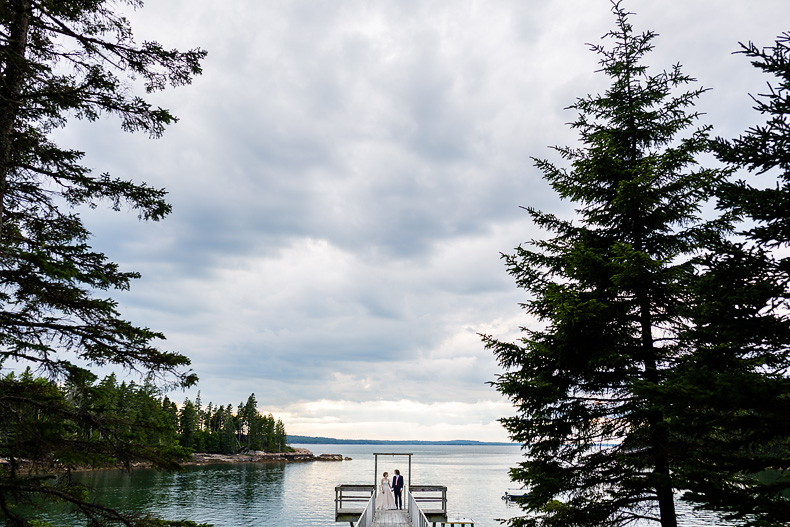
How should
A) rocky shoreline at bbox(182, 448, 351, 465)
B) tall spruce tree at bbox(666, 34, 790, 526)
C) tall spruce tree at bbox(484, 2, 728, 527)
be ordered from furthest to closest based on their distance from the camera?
rocky shoreline at bbox(182, 448, 351, 465), tall spruce tree at bbox(484, 2, 728, 527), tall spruce tree at bbox(666, 34, 790, 526)

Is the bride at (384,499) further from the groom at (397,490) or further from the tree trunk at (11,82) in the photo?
the tree trunk at (11,82)

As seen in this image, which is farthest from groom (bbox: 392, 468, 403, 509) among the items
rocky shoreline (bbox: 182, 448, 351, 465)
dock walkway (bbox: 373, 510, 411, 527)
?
rocky shoreline (bbox: 182, 448, 351, 465)

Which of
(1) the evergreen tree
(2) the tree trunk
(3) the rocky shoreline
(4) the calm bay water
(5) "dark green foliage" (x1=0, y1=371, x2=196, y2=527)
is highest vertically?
(2) the tree trunk

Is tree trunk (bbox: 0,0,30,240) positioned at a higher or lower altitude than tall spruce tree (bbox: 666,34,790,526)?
higher

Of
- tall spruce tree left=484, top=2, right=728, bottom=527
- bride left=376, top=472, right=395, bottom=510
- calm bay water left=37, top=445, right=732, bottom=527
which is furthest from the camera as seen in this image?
calm bay water left=37, top=445, right=732, bottom=527

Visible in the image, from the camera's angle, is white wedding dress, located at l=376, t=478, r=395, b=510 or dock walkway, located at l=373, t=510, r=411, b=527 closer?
dock walkway, located at l=373, t=510, r=411, b=527

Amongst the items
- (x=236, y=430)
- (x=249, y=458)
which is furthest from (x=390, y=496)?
(x=236, y=430)

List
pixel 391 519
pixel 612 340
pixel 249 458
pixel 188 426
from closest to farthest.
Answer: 1. pixel 612 340
2. pixel 391 519
3. pixel 188 426
4. pixel 249 458

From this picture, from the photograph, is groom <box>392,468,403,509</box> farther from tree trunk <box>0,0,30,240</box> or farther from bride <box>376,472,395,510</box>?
tree trunk <box>0,0,30,240</box>

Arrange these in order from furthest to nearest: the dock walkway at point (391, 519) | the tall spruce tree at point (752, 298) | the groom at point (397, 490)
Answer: the groom at point (397, 490) → the dock walkway at point (391, 519) → the tall spruce tree at point (752, 298)

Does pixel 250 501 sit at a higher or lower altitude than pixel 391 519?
lower

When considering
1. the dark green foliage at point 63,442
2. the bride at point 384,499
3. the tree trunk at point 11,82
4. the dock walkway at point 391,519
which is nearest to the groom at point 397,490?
the bride at point 384,499

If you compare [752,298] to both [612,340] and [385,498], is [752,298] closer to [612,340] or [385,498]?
[612,340]

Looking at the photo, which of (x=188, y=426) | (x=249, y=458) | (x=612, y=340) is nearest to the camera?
(x=612, y=340)
